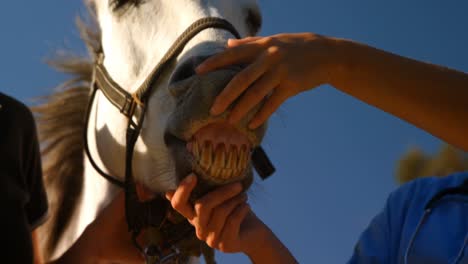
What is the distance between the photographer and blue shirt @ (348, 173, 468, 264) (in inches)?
57.2

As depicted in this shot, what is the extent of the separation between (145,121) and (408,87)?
136 centimetres

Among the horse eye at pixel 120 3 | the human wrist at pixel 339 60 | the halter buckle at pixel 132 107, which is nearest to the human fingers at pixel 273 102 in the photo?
the human wrist at pixel 339 60

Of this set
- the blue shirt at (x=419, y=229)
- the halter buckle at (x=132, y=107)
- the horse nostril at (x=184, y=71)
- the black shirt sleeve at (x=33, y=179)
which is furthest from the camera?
the halter buckle at (x=132, y=107)

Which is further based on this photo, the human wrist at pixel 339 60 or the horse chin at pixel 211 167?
the horse chin at pixel 211 167

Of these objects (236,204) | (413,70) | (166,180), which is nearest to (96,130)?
(166,180)

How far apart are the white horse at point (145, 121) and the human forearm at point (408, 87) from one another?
0.59 m

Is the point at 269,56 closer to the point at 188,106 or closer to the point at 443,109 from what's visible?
the point at 443,109

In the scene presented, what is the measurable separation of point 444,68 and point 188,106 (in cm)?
85

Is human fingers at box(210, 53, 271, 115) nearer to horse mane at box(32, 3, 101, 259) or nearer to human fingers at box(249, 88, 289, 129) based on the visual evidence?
human fingers at box(249, 88, 289, 129)

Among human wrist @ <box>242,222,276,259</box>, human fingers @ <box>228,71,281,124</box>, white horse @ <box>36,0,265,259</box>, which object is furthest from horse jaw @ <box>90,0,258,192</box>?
human fingers @ <box>228,71,281,124</box>

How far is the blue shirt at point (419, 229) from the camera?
1.45 meters

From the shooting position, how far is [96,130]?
2.86m

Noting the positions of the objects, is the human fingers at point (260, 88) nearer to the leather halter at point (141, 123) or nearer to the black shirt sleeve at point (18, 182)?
the black shirt sleeve at point (18, 182)

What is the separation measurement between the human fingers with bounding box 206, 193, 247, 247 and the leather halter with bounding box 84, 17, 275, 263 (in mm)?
693
